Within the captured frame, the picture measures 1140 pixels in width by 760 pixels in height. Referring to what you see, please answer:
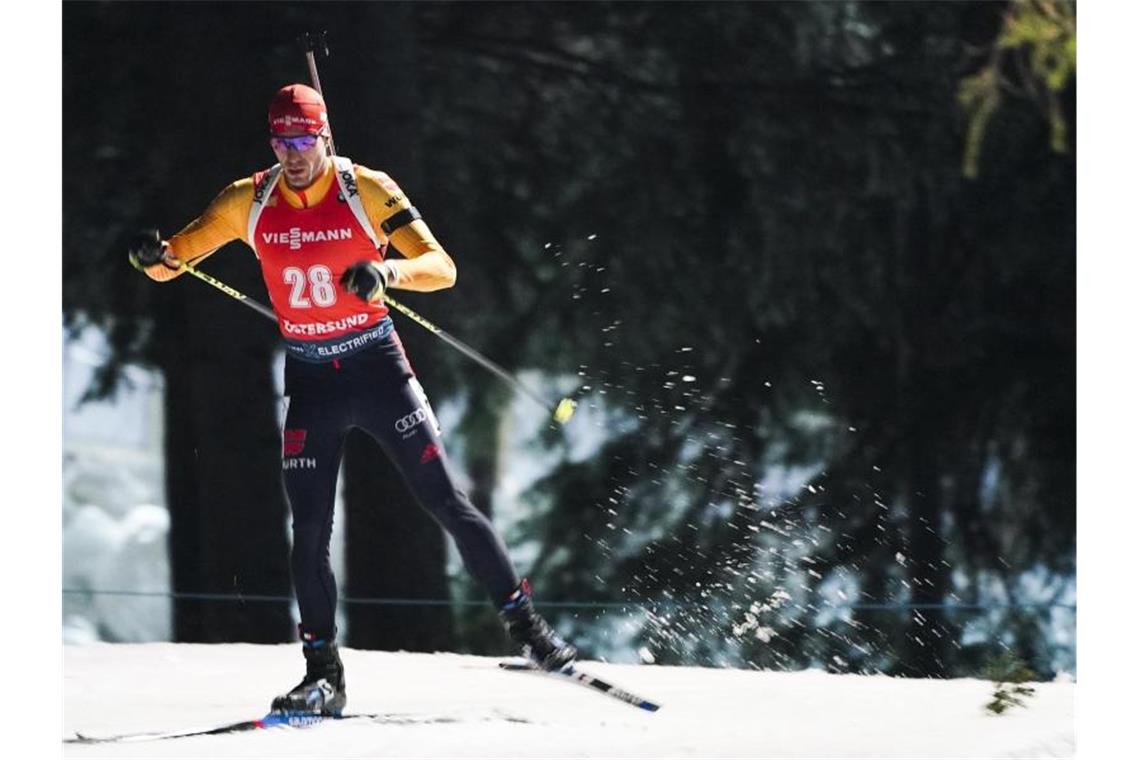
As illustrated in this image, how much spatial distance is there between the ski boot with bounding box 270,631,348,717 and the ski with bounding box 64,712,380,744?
16 mm

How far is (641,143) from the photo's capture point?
10.1 metres

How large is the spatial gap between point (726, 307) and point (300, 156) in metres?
4.67

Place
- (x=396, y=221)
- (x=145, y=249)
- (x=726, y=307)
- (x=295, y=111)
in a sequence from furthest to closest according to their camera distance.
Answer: (x=726, y=307)
(x=145, y=249)
(x=396, y=221)
(x=295, y=111)

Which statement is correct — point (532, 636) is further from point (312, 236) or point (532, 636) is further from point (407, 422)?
point (312, 236)

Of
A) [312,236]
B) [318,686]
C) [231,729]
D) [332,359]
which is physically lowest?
[231,729]

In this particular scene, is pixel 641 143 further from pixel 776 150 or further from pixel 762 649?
pixel 762 649

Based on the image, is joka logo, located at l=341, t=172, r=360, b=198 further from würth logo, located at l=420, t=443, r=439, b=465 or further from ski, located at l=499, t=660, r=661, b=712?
ski, located at l=499, t=660, r=661, b=712

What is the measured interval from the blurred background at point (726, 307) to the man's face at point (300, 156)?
368 cm

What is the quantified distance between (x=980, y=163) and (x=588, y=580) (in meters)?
2.89

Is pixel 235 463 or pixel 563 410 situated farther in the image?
pixel 235 463

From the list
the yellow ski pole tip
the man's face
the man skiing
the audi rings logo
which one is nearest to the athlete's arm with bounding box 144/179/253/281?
the man skiing

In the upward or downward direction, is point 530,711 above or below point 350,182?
below

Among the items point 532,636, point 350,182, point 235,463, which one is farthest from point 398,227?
point 235,463

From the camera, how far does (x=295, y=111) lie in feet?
17.8
